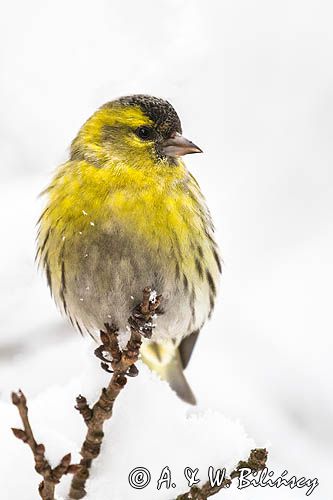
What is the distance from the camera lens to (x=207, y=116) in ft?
20.2

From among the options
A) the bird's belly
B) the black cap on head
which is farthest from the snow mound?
the black cap on head

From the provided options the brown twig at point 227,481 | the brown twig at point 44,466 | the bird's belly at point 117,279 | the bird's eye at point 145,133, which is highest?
the bird's eye at point 145,133

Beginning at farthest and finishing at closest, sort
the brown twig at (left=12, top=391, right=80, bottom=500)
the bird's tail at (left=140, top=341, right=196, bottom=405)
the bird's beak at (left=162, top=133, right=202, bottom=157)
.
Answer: the bird's tail at (left=140, top=341, right=196, bottom=405), the bird's beak at (left=162, top=133, right=202, bottom=157), the brown twig at (left=12, top=391, right=80, bottom=500)

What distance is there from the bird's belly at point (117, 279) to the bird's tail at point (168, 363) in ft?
2.85

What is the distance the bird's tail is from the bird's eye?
1.38 meters

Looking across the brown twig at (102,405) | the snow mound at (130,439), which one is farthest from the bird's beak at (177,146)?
the snow mound at (130,439)

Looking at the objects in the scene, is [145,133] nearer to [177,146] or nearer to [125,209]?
[177,146]

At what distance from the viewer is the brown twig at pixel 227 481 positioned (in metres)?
3.10

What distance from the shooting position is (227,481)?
122 inches

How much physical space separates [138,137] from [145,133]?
0.12 ft

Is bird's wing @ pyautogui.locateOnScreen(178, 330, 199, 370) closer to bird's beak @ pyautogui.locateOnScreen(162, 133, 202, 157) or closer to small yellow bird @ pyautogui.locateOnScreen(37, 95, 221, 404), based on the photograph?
→ small yellow bird @ pyautogui.locateOnScreen(37, 95, 221, 404)

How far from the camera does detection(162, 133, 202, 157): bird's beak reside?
12.6ft

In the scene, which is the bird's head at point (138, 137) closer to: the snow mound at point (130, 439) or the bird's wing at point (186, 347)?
the snow mound at point (130, 439)

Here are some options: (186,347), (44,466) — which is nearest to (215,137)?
(186,347)
